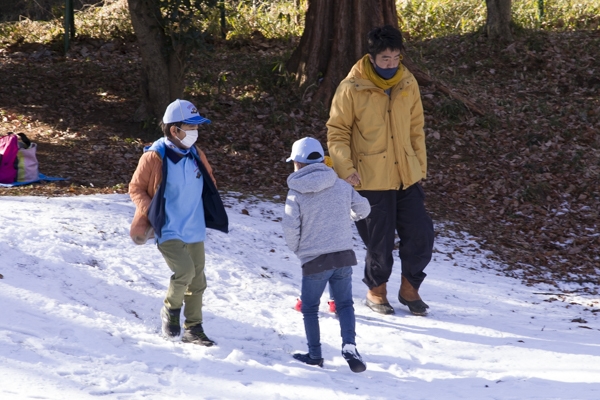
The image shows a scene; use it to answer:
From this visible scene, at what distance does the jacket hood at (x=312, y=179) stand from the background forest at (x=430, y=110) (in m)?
3.54

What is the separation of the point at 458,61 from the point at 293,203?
32.6 ft

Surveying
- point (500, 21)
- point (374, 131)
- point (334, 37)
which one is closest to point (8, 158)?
point (374, 131)

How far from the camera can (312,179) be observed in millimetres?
4500

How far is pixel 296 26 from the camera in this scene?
1512cm

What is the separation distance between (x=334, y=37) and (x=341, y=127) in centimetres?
630

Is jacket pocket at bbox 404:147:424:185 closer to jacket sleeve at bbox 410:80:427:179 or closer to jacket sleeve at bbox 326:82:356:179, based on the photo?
jacket sleeve at bbox 410:80:427:179

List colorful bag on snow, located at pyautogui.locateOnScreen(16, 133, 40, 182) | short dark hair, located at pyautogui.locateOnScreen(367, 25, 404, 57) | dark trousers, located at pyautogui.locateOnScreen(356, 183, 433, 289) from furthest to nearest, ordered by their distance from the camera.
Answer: colorful bag on snow, located at pyautogui.locateOnScreen(16, 133, 40, 182), dark trousers, located at pyautogui.locateOnScreen(356, 183, 433, 289), short dark hair, located at pyautogui.locateOnScreen(367, 25, 404, 57)

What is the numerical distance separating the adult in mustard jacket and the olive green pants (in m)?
1.21

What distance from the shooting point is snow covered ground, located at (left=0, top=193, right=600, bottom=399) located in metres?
4.23

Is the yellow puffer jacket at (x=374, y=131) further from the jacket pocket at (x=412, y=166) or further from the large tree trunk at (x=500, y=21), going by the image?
the large tree trunk at (x=500, y=21)

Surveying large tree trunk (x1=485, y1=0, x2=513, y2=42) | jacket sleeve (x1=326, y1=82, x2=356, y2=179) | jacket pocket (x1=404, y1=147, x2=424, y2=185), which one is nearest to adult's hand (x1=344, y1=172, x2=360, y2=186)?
jacket sleeve (x1=326, y1=82, x2=356, y2=179)

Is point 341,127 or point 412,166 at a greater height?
point 341,127

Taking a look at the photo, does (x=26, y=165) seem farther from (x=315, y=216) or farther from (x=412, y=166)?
(x=315, y=216)

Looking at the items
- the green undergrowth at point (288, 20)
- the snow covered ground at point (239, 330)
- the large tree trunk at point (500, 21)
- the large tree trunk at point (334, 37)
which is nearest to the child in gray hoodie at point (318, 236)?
the snow covered ground at point (239, 330)
